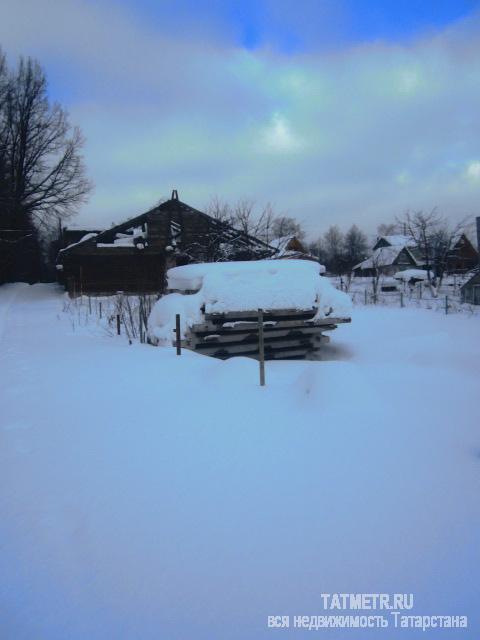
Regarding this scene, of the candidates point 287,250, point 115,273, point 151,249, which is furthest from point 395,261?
point 115,273

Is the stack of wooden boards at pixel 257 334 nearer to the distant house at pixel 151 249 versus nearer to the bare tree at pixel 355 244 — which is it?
the distant house at pixel 151 249

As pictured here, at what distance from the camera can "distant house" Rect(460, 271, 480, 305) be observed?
76.8ft

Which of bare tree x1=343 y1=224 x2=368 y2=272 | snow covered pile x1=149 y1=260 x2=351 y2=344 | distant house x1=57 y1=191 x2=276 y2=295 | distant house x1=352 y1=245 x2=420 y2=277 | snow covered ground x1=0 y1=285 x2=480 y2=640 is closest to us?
snow covered ground x1=0 y1=285 x2=480 y2=640

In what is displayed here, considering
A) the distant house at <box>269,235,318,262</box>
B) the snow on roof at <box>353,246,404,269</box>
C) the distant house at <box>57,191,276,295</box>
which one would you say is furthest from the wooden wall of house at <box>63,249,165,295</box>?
the snow on roof at <box>353,246,404,269</box>

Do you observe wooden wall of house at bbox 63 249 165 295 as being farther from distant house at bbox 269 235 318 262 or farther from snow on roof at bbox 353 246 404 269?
snow on roof at bbox 353 246 404 269

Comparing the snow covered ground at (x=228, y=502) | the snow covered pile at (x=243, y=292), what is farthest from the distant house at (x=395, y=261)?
the snow covered ground at (x=228, y=502)

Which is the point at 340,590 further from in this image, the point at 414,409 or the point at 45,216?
the point at 45,216

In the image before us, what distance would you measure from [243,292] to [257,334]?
1.08 meters

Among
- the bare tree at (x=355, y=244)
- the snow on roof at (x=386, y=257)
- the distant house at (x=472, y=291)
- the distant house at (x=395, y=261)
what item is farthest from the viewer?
the bare tree at (x=355, y=244)

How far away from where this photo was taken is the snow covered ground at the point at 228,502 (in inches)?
76.8

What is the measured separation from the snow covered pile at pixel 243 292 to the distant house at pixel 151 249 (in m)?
13.6

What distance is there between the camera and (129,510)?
266cm

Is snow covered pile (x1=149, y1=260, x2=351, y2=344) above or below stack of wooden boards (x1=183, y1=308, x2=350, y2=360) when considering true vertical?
above

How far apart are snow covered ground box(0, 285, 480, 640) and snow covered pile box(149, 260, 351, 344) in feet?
9.22
